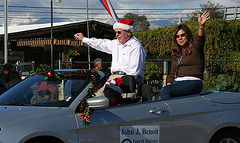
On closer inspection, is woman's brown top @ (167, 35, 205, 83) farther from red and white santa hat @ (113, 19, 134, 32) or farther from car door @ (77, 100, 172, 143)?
red and white santa hat @ (113, 19, 134, 32)

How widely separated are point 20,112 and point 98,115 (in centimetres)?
89

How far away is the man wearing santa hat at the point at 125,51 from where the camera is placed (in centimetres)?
589

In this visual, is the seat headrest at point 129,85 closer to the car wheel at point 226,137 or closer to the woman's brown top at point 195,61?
the woman's brown top at point 195,61

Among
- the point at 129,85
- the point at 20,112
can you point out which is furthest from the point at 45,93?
the point at 129,85

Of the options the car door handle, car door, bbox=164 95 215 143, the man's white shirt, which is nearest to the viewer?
the car door handle

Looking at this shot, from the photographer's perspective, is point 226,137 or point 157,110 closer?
point 157,110

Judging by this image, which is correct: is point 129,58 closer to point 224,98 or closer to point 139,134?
point 224,98

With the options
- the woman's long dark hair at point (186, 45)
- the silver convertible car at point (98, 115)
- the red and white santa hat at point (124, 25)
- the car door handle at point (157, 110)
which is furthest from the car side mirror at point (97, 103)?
the red and white santa hat at point (124, 25)

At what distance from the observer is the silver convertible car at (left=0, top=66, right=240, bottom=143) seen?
396 centimetres

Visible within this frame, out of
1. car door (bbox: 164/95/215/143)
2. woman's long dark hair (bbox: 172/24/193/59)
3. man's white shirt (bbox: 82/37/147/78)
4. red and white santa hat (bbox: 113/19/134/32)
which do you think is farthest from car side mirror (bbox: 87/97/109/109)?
red and white santa hat (bbox: 113/19/134/32)

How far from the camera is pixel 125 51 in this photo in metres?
6.07

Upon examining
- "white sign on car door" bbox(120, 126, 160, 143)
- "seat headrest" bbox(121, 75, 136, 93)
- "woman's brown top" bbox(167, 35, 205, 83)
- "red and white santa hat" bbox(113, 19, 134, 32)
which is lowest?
"white sign on car door" bbox(120, 126, 160, 143)

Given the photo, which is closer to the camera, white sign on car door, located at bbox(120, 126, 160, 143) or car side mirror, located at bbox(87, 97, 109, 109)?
car side mirror, located at bbox(87, 97, 109, 109)

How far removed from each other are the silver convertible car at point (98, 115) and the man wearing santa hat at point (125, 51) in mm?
617
